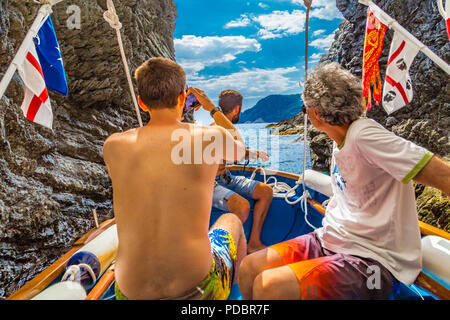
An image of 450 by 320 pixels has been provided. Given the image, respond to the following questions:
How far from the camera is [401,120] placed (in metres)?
16.7

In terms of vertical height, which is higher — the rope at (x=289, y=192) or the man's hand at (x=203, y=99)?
the man's hand at (x=203, y=99)

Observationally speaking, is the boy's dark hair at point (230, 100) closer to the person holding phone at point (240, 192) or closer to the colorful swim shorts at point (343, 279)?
the person holding phone at point (240, 192)

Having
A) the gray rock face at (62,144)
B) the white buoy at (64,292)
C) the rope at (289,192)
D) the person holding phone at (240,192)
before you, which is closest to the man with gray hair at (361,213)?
the white buoy at (64,292)

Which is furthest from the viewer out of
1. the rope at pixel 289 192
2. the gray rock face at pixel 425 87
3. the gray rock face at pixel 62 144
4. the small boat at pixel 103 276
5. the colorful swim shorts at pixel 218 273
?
the gray rock face at pixel 425 87

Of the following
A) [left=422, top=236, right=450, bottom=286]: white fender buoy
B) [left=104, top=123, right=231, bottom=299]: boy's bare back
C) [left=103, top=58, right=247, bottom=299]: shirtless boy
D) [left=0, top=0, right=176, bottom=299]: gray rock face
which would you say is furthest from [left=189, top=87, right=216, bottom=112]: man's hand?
[left=0, top=0, right=176, bottom=299]: gray rock face

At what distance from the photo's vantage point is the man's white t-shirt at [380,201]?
0.95 m

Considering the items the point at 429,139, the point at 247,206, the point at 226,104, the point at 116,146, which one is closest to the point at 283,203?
the point at 247,206

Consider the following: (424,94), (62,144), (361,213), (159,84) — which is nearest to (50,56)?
(159,84)

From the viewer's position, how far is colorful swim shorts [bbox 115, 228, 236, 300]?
982mm

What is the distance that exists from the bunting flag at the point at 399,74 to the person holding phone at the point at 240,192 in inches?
50.7

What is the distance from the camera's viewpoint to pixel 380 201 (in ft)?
3.52

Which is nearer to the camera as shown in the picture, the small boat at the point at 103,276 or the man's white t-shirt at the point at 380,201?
the man's white t-shirt at the point at 380,201

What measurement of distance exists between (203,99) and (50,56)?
1.12 metres

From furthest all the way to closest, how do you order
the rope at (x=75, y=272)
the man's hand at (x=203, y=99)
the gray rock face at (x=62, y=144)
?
1. the gray rock face at (x=62, y=144)
2. the man's hand at (x=203, y=99)
3. the rope at (x=75, y=272)
